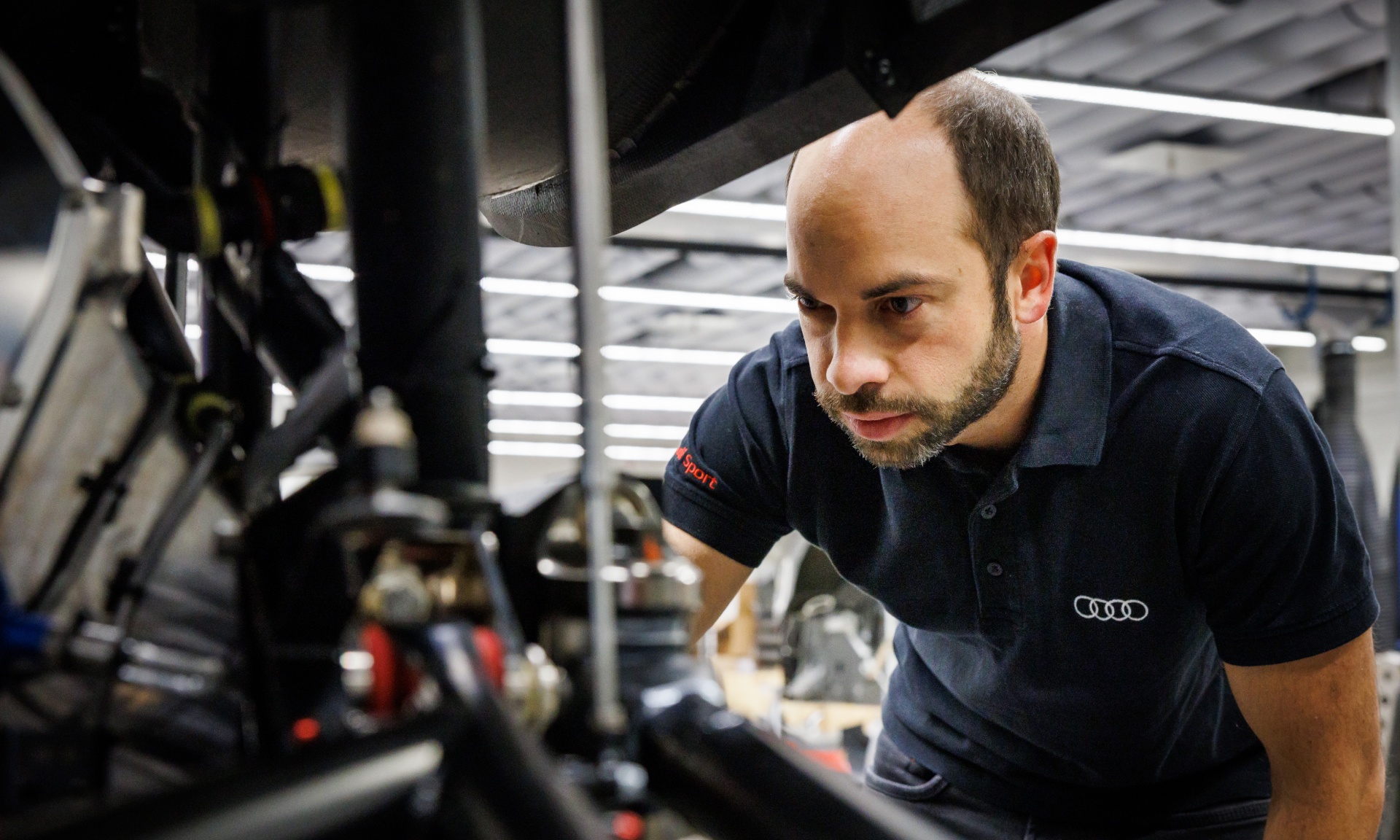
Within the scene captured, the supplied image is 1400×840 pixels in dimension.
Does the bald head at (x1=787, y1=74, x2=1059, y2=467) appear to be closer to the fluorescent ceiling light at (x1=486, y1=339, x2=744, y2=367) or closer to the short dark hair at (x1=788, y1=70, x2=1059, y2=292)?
Result: the short dark hair at (x1=788, y1=70, x2=1059, y2=292)

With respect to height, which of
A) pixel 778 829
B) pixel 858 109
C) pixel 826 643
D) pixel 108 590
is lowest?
pixel 826 643

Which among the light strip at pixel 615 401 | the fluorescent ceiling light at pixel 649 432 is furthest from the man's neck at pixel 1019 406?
the fluorescent ceiling light at pixel 649 432

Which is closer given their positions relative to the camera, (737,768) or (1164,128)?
(737,768)

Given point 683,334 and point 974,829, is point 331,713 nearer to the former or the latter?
point 974,829

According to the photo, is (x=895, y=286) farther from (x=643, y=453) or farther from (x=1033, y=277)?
(x=643, y=453)

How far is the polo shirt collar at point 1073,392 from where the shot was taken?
48.4 inches

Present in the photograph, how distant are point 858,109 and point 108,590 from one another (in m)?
0.54

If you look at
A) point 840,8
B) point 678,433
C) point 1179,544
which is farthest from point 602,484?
point 678,433

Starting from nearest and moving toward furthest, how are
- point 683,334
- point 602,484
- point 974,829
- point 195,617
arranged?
point 602,484, point 195,617, point 974,829, point 683,334

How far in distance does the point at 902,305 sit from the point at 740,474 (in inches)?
15.8

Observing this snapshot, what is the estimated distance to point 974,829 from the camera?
58.8 inches

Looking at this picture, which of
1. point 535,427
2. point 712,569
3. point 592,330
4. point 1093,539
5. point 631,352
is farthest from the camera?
point 535,427

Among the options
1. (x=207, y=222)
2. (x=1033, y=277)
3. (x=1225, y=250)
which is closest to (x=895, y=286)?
(x=1033, y=277)

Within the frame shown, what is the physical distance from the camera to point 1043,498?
1259 mm
